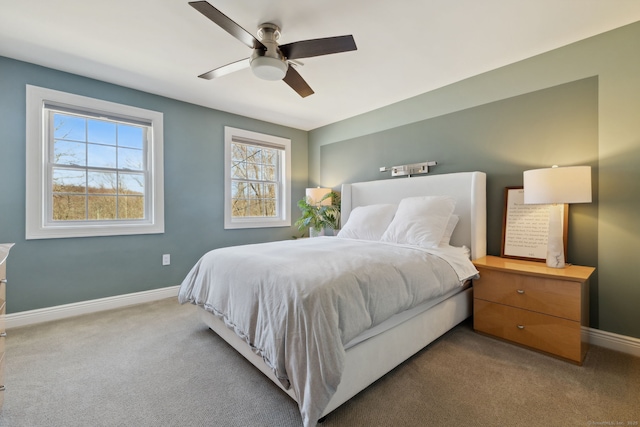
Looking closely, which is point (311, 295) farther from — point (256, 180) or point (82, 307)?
point (256, 180)

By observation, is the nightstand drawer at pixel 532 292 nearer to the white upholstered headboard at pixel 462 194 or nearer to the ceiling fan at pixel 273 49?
the white upholstered headboard at pixel 462 194

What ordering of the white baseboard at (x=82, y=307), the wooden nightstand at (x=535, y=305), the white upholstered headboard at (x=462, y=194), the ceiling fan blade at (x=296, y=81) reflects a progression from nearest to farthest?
the wooden nightstand at (x=535, y=305) → the ceiling fan blade at (x=296, y=81) → the white baseboard at (x=82, y=307) → the white upholstered headboard at (x=462, y=194)

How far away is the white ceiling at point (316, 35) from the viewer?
1837 mm

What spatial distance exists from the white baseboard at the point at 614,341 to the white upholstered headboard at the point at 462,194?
96 cm

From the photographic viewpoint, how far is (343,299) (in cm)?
139

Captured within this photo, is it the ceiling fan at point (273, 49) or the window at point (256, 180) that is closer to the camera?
the ceiling fan at point (273, 49)

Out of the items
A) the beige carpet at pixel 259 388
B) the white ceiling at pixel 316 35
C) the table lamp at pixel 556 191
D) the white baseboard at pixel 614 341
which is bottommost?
the beige carpet at pixel 259 388

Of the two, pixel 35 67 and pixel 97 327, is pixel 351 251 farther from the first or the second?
pixel 35 67

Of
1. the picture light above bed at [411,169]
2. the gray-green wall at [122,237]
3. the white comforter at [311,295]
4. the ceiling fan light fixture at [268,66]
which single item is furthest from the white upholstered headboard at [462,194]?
the gray-green wall at [122,237]

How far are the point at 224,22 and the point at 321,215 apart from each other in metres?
2.92

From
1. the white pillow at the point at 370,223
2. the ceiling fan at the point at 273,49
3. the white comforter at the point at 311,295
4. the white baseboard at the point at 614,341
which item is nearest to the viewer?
the white comforter at the point at 311,295

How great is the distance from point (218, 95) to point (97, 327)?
→ 274cm

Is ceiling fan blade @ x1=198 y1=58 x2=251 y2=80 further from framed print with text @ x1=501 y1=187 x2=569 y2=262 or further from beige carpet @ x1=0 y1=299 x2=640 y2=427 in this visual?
framed print with text @ x1=501 y1=187 x2=569 y2=262

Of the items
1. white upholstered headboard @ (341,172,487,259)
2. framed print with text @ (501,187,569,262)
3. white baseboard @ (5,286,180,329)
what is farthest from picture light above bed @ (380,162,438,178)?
white baseboard @ (5,286,180,329)
